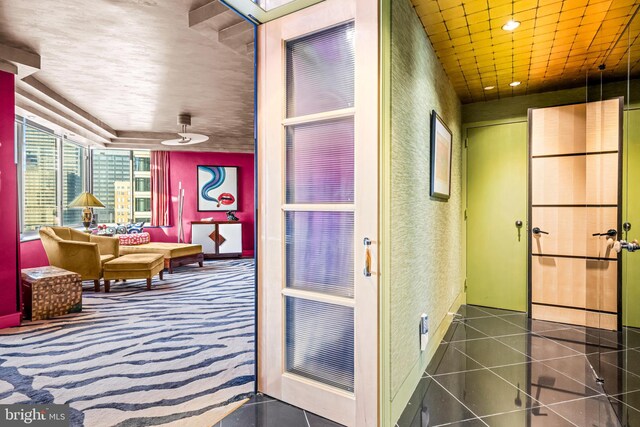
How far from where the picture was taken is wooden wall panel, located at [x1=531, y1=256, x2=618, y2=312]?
3.04 meters

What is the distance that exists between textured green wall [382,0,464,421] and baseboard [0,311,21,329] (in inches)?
150

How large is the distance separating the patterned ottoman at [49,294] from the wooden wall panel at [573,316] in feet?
16.7

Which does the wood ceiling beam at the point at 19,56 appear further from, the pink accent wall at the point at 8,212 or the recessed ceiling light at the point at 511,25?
the recessed ceiling light at the point at 511,25

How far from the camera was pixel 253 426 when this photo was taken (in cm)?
187

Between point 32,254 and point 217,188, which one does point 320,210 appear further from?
point 217,188

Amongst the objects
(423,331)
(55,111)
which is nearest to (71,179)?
(55,111)

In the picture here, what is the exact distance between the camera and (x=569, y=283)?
363cm

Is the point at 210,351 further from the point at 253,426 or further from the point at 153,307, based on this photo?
the point at 153,307

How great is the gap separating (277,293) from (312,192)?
25.7 inches

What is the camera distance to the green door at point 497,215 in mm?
4039

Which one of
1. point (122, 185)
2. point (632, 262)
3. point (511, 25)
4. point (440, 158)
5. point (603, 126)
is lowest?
point (632, 262)

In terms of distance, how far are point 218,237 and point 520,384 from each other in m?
6.75

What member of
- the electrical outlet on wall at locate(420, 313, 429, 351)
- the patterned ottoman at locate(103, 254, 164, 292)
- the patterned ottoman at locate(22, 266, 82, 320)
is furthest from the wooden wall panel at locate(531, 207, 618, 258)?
the patterned ottoman at locate(22, 266, 82, 320)

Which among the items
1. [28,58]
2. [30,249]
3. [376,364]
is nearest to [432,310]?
[376,364]
